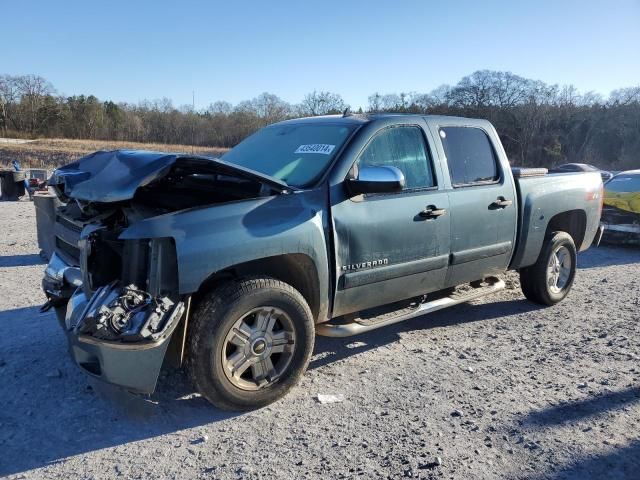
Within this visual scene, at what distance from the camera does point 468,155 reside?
193 inches

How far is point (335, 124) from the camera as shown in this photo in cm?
438

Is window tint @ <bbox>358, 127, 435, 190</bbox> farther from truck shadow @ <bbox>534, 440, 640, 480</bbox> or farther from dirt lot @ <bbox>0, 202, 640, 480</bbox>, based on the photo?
truck shadow @ <bbox>534, 440, 640, 480</bbox>

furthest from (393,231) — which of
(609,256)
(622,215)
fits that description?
(622,215)

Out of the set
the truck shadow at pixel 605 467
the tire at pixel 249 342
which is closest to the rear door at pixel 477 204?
the tire at pixel 249 342

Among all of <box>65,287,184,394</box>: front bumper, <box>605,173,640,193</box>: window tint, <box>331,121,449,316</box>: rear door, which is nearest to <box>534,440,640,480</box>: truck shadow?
<box>331,121,449,316</box>: rear door

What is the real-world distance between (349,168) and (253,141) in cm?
141

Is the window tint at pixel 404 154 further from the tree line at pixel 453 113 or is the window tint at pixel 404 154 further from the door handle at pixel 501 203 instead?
the tree line at pixel 453 113

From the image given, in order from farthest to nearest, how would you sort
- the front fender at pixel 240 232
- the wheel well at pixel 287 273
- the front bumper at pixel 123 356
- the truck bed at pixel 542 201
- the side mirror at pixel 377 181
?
the truck bed at pixel 542 201 < the side mirror at pixel 377 181 < the wheel well at pixel 287 273 < the front fender at pixel 240 232 < the front bumper at pixel 123 356

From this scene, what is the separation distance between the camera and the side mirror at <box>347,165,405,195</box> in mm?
3725

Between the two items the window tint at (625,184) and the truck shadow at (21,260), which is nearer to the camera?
the truck shadow at (21,260)

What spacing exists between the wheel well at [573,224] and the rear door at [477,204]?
4.19 feet

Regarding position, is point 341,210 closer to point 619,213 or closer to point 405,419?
point 405,419

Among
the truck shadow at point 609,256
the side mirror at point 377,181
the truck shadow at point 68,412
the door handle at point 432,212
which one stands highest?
the side mirror at point 377,181

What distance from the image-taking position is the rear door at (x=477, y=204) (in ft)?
15.1
